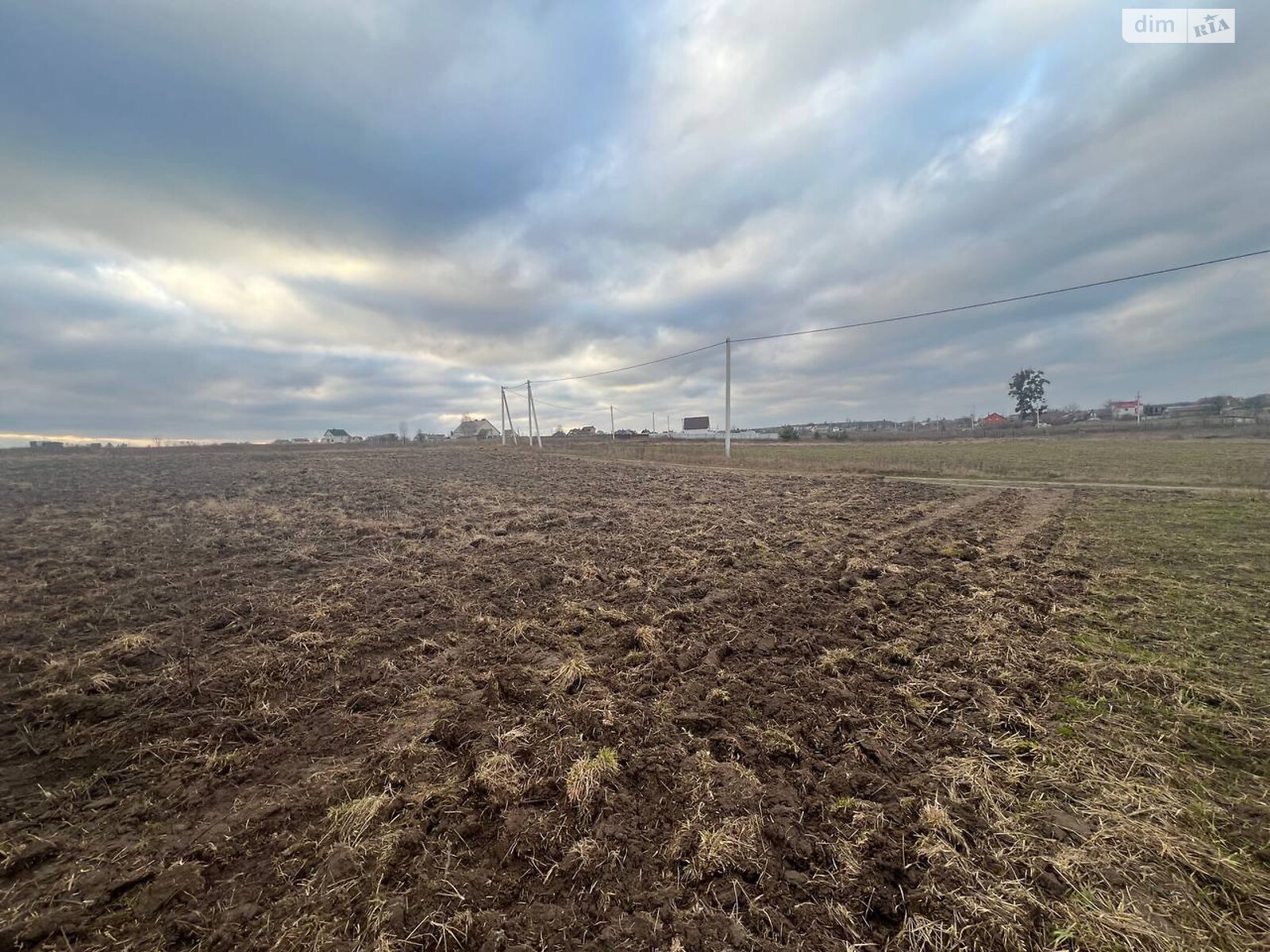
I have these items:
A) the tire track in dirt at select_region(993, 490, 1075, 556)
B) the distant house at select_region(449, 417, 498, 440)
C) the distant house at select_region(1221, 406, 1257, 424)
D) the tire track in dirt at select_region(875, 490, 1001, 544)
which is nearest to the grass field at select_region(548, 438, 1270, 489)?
the tire track in dirt at select_region(993, 490, 1075, 556)

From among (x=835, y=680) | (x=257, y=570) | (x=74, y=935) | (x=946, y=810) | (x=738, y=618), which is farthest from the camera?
(x=257, y=570)

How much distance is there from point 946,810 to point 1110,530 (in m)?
11.2

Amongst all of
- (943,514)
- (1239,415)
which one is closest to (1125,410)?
(1239,415)

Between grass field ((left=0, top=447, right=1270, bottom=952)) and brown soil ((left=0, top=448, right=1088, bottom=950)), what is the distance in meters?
0.02

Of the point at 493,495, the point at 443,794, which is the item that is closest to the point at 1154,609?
the point at 443,794

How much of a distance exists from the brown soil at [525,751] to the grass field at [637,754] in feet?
0.07

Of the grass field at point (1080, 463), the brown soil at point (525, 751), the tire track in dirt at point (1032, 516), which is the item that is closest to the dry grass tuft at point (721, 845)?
the brown soil at point (525, 751)

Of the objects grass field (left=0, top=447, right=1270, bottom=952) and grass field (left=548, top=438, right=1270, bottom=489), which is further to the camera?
grass field (left=548, top=438, right=1270, bottom=489)

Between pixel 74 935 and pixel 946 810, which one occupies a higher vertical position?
pixel 74 935

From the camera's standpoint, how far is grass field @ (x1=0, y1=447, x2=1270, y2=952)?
2.13 metres

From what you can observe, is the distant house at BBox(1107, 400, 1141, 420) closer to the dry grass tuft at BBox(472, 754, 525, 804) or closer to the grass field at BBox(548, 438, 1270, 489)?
the grass field at BBox(548, 438, 1270, 489)

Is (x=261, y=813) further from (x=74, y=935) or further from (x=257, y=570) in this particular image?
(x=257, y=570)

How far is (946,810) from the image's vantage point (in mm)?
2686

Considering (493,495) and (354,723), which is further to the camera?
(493,495)
